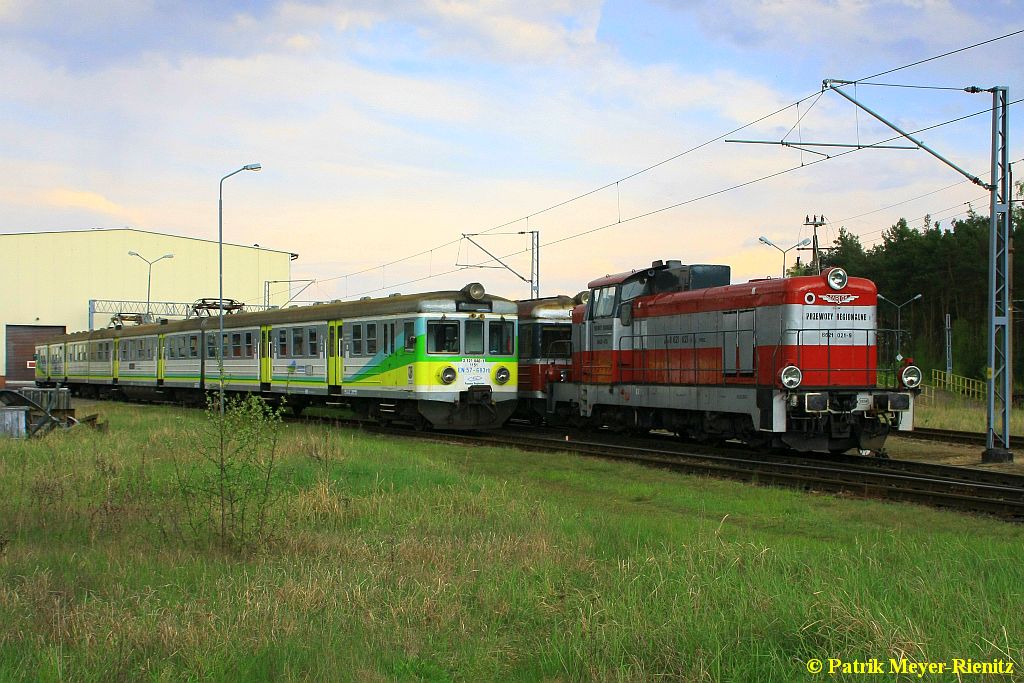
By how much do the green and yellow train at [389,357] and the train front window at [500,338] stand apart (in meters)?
0.03

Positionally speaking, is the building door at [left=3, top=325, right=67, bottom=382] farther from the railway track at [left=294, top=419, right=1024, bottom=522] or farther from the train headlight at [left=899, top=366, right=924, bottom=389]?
the train headlight at [left=899, top=366, right=924, bottom=389]

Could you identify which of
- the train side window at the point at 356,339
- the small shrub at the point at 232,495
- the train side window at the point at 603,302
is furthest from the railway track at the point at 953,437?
the small shrub at the point at 232,495

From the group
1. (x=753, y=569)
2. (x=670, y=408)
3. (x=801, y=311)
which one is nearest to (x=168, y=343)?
(x=670, y=408)

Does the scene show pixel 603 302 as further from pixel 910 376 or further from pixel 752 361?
pixel 910 376

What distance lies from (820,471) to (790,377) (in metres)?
1.80

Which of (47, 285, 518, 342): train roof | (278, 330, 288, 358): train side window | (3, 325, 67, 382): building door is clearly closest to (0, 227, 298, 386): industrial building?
(3, 325, 67, 382): building door

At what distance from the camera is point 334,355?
2470 centimetres

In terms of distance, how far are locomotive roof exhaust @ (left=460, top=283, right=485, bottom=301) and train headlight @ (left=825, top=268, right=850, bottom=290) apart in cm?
872

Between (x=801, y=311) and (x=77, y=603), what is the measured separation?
44.2ft

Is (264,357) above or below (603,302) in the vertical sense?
below

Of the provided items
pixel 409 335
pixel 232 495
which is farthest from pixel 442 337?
pixel 232 495

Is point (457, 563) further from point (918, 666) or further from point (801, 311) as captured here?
point (801, 311)

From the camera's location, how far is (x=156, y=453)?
15969 millimetres

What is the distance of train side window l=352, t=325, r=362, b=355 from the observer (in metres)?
23.7
